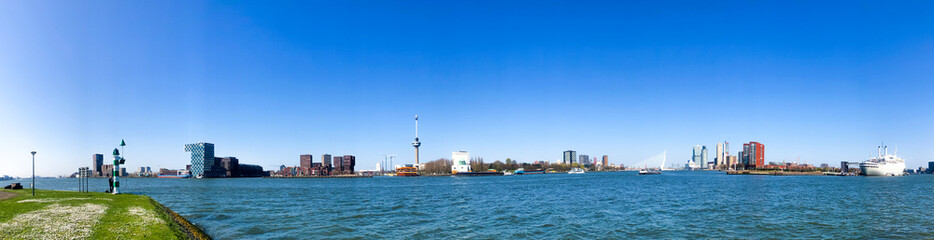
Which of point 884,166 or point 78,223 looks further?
point 884,166

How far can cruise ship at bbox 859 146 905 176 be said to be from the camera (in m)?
152

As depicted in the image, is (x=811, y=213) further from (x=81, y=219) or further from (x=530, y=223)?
(x=81, y=219)

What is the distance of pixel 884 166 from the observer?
151250mm

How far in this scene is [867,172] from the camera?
507 feet

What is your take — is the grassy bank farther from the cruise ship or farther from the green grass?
the cruise ship

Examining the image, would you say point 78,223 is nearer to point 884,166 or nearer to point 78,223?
point 78,223

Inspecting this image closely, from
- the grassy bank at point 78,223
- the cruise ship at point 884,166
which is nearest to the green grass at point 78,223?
the grassy bank at point 78,223

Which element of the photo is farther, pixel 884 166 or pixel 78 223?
pixel 884 166

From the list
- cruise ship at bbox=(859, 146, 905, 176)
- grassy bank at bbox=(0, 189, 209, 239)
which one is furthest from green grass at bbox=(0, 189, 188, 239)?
cruise ship at bbox=(859, 146, 905, 176)

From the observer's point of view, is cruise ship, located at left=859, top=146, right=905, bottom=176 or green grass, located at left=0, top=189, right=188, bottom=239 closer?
green grass, located at left=0, top=189, right=188, bottom=239

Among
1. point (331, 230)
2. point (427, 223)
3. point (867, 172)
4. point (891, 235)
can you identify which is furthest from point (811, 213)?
point (867, 172)

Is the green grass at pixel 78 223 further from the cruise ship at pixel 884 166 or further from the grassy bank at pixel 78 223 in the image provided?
the cruise ship at pixel 884 166

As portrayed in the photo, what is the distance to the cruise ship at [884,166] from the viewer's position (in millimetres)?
151875

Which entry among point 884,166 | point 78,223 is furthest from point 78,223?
point 884,166
